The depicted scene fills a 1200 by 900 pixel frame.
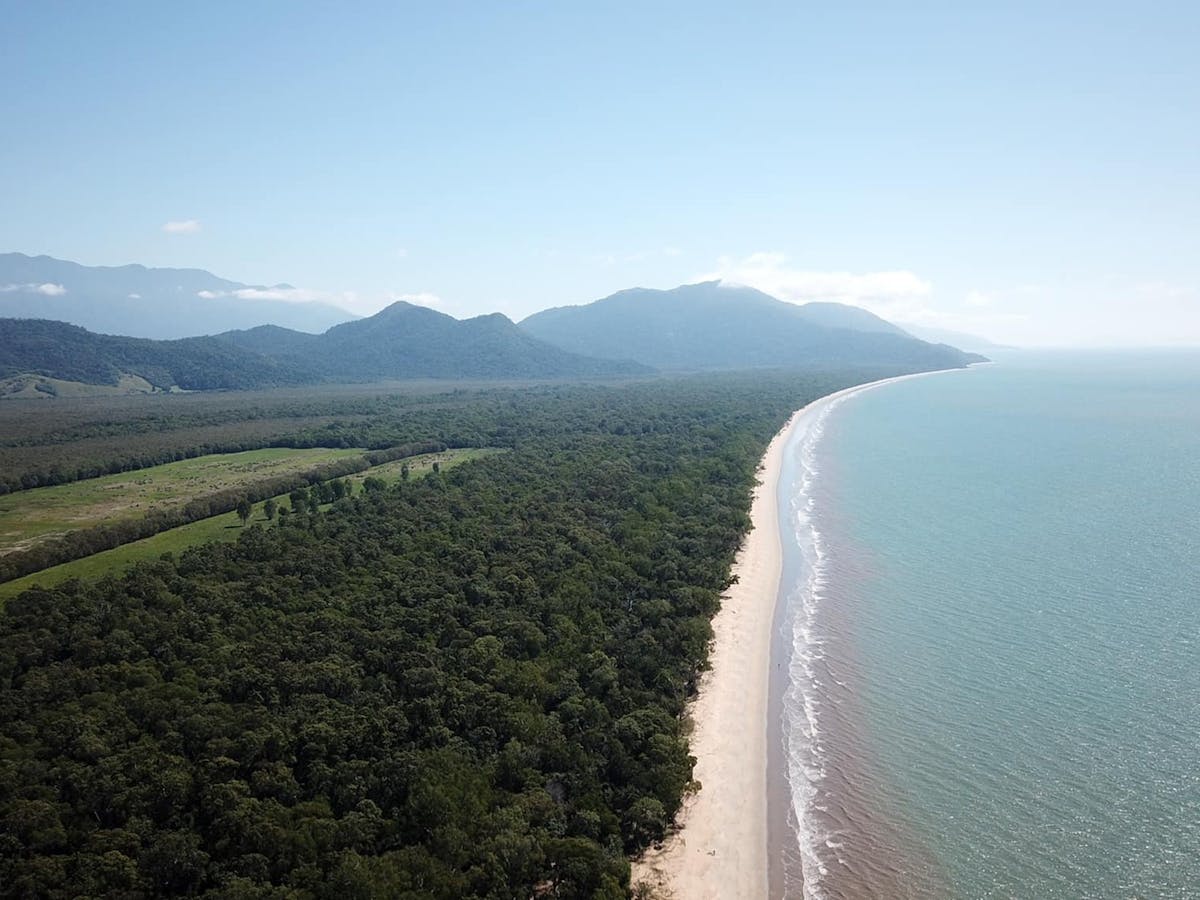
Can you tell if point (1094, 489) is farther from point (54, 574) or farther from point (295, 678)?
point (54, 574)

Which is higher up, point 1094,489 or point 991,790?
point 1094,489

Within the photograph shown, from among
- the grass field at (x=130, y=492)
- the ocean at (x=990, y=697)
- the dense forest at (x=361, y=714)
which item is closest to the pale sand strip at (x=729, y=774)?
the ocean at (x=990, y=697)

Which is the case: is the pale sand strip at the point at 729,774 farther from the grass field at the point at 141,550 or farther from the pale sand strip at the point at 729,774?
the grass field at the point at 141,550

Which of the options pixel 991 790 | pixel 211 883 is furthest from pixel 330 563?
pixel 991 790

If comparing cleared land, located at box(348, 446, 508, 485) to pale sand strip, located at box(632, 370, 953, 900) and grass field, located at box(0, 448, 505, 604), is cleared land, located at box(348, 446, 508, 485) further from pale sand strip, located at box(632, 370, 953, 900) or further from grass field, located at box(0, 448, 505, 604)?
pale sand strip, located at box(632, 370, 953, 900)

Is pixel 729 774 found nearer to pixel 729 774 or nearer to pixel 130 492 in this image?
pixel 729 774

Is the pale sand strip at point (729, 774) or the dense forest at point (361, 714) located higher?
the dense forest at point (361, 714)
